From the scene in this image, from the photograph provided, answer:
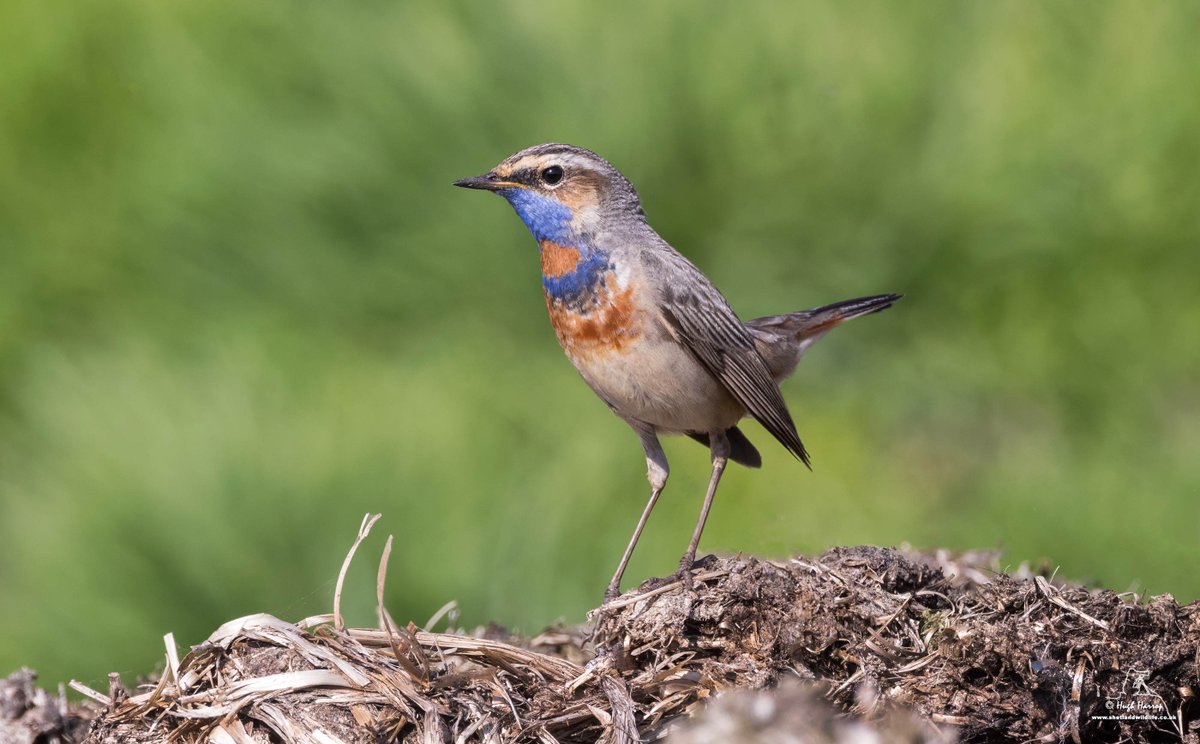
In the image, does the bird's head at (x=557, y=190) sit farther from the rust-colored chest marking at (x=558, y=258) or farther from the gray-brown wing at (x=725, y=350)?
the gray-brown wing at (x=725, y=350)

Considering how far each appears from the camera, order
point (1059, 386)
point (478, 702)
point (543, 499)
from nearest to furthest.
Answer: point (478, 702)
point (543, 499)
point (1059, 386)

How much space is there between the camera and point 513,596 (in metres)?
5.11

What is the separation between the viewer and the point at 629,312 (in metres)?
3.84

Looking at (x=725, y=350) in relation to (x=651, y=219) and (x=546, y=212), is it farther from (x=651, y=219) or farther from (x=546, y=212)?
(x=651, y=219)

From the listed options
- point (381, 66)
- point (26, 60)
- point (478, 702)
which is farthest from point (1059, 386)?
point (26, 60)

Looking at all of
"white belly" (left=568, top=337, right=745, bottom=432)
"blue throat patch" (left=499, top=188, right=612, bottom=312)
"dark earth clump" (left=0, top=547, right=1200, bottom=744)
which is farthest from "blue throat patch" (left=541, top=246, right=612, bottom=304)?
"dark earth clump" (left=0, top=547, right=1200, bottom=744)

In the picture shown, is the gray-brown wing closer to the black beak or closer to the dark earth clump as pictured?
the black beak

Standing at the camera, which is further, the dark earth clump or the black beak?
the black beak

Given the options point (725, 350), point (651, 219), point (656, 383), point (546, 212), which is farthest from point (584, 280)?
point (651, 219)

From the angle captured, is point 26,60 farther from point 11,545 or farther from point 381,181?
point 11,545

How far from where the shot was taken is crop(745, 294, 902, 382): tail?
4504mm

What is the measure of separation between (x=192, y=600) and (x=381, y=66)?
257 centimetres

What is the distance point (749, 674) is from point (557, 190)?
5.91 feet

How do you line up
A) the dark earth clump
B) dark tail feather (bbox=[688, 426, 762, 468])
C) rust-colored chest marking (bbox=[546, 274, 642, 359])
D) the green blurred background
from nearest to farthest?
the dark earth clump
rust-colored chest marking (bbox=[546, 274, 642, 359])
dark tail feather (bbox=[688, 426, 762, 468])
the green blurred background
